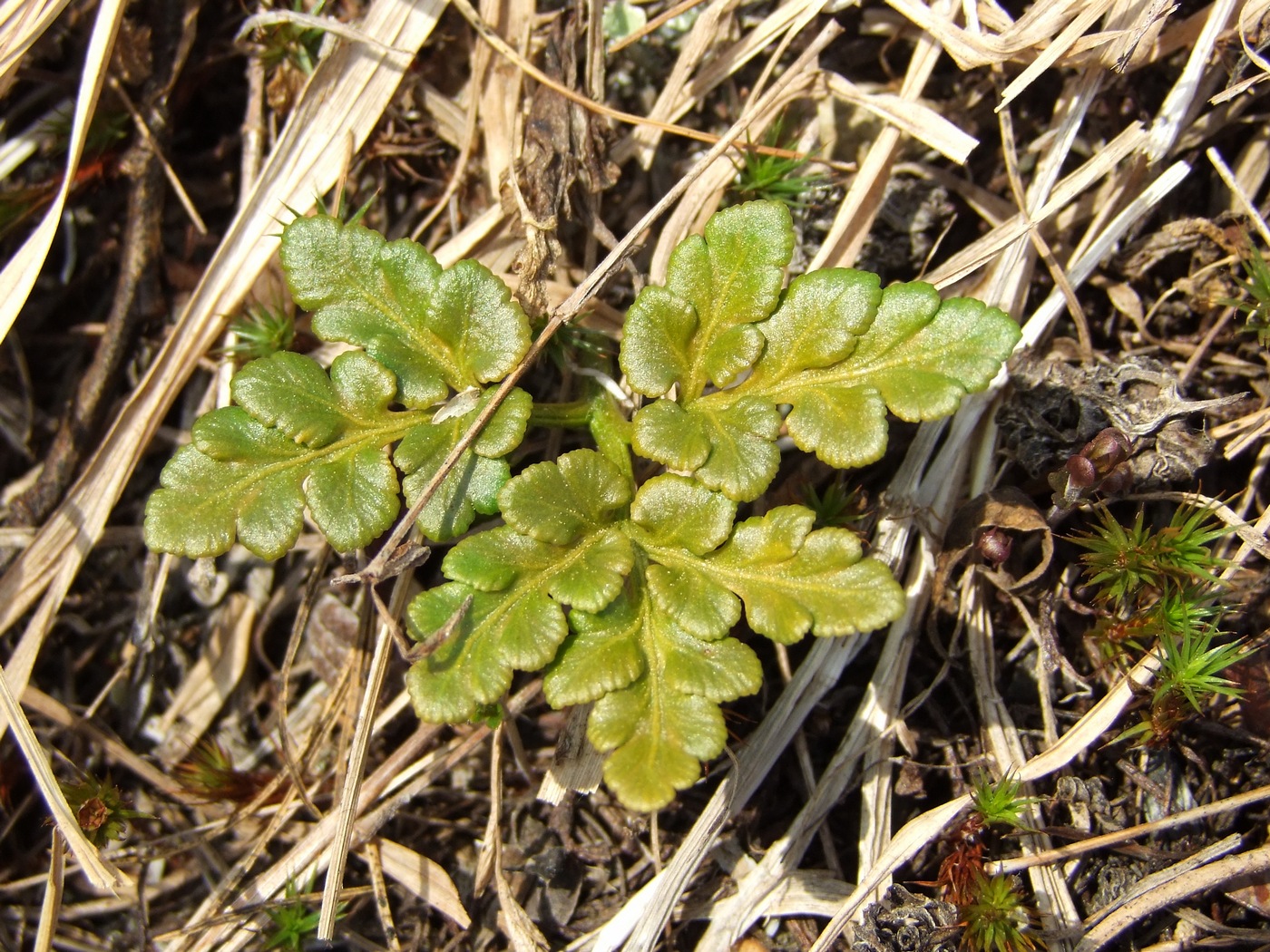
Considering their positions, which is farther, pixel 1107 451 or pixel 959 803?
pixel 959 803

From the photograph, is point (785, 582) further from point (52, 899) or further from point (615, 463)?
point (52, 899)

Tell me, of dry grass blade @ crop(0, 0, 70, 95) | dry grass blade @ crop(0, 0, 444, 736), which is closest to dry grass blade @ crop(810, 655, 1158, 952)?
dry grass blade @ crop(0, 0, 444, 736)

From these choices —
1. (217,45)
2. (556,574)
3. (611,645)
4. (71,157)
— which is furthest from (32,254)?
(611,645)

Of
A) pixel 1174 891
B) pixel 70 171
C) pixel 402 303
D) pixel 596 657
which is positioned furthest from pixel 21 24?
pixel 1174 891

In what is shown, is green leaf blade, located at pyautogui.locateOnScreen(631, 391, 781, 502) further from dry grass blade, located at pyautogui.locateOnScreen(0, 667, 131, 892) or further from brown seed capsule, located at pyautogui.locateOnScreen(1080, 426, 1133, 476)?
dry grass blade, located at pyautogui.locateOnScreen(0, 667, 131, 892)

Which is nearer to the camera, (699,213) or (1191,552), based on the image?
(1191,552)

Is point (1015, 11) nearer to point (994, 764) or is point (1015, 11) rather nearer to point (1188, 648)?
point (1188, 648)

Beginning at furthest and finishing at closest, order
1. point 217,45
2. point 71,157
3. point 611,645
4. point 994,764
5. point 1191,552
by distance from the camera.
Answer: point 217,45
point 71,157
point 994,764
point 1191,552
point 611,645

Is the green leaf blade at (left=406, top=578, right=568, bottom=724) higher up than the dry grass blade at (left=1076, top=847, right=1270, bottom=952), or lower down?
lower down

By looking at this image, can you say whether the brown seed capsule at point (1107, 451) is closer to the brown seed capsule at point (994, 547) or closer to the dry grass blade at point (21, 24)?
the brown seed capsule at point (994, 547)
